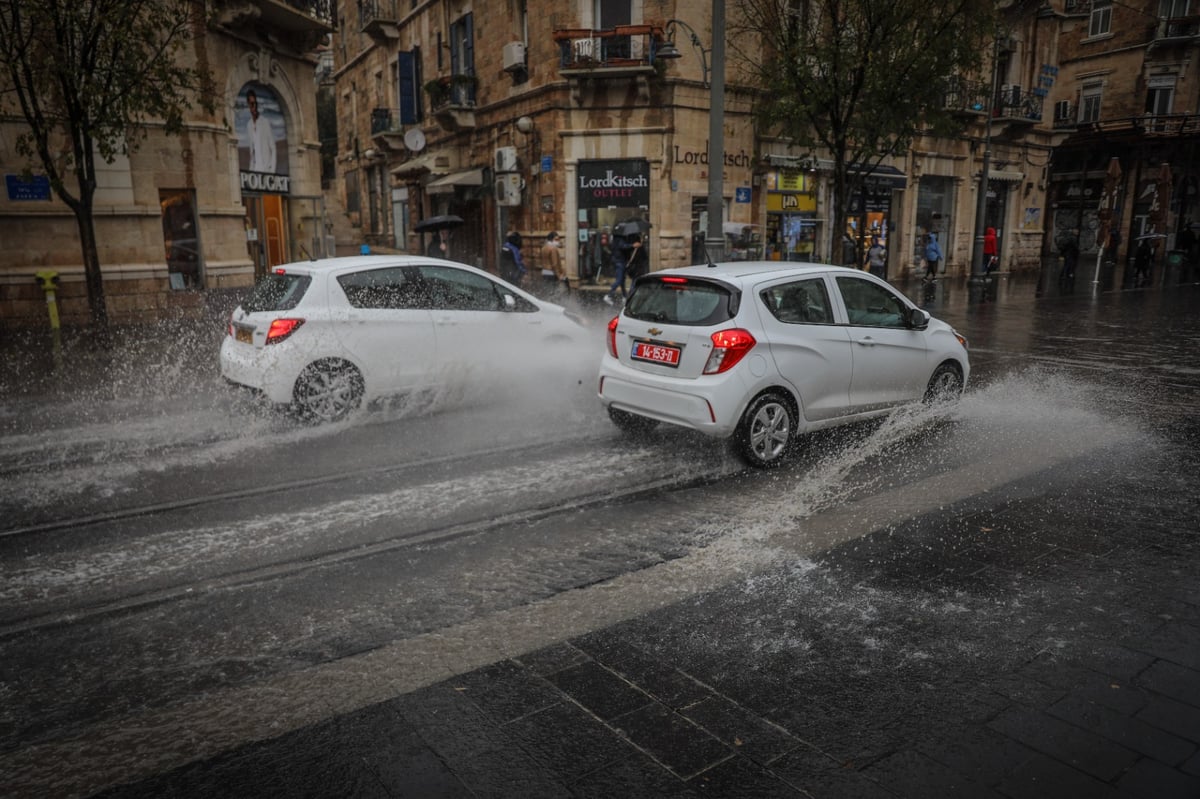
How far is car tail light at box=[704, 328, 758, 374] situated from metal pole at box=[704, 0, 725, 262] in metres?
7.05

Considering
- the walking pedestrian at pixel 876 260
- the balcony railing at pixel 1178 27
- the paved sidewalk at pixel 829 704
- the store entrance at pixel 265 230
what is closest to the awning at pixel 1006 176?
the walking pedestrian at pixel 876 260

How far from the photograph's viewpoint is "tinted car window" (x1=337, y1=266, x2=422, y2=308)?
26.6 ft

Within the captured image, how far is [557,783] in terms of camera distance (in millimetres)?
2785

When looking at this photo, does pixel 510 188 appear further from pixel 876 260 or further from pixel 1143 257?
pixel 1143 257

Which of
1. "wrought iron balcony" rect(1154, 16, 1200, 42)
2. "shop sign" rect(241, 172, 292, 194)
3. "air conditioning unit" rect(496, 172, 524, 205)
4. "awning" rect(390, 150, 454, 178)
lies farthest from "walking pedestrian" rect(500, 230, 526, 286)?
"wrought iron balcony" rect(1154, 16, 1200, 42)

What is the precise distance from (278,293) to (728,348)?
461 centimetres

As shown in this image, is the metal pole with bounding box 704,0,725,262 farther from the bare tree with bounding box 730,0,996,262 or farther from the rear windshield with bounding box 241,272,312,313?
the rear windshield with bounding box 241,272,312,313

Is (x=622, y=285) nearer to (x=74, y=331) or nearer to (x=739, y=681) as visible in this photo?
(x=74, y=331)

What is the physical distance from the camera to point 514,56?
24.3 meters

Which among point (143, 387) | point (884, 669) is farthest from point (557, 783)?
point (143, 387)

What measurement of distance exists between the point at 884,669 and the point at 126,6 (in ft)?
42.5

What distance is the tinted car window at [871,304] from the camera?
7129 millimetres

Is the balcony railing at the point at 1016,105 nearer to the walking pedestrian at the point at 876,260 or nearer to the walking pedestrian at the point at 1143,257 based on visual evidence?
the walking pedestrian at the point at 1143,257

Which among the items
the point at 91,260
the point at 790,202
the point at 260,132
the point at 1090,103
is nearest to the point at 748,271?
the point at 91,260
